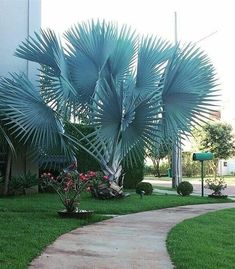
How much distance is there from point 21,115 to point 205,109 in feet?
18.6

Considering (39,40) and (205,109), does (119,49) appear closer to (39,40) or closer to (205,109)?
(39,40)

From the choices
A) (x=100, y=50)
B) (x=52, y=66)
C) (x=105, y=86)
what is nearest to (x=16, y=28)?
(x=52, y=66)

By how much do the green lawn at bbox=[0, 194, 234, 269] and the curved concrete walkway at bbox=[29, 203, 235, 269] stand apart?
0.22 metres

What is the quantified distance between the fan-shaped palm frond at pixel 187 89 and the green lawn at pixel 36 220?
8.95 feet

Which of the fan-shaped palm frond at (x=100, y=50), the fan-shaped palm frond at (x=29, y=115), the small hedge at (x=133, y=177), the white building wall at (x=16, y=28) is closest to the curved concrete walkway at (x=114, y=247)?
the fan-shaped palm frond at (x=29, y=115)

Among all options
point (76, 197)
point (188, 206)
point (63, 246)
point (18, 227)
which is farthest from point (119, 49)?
point (63, 246)

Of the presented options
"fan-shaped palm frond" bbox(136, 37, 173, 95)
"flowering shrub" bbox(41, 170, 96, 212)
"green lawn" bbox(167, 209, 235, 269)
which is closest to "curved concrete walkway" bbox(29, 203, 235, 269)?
"green lawn" bbox(167, 209, 235, 269)

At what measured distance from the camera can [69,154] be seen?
54.4ft

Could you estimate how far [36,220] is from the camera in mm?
10289

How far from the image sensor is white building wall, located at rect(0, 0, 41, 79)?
59.2 feet

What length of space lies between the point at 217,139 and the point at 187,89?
31.4 metres

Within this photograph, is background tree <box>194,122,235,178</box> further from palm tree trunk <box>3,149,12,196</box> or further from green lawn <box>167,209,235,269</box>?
green lawn <box>167,209,235,269</box>

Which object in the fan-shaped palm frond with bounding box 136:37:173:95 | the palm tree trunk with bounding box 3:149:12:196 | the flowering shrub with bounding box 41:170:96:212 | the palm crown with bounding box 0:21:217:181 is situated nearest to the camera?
the flowering shrub with bounding box 41:170:96:212

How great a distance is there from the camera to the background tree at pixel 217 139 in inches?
1763
